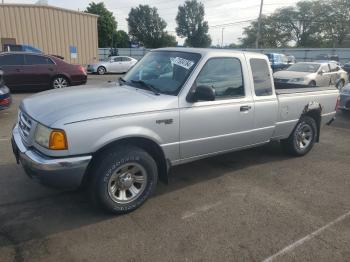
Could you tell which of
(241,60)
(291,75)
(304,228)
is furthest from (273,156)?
(291,75)

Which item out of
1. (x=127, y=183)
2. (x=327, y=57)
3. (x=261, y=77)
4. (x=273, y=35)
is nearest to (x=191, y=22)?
(x=273, y=35)

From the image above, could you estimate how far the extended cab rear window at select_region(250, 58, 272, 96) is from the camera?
4.77 meters

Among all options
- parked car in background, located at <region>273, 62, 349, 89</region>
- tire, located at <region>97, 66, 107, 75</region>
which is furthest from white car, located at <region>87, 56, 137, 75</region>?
parked car in background, located at <region>273, 62, 349, 89</region>

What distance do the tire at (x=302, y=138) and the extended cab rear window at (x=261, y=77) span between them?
45.6 inches

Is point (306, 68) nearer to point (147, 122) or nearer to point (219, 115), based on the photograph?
point (219, 115)

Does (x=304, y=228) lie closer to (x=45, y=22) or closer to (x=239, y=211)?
(x=239, y=211)

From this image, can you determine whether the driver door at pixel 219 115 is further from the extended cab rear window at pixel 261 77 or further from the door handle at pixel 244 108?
the extended cab rear window at pixel 261 77

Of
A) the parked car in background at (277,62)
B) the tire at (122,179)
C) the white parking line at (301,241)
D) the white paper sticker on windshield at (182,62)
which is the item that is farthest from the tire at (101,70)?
the white parking line at (301,241)

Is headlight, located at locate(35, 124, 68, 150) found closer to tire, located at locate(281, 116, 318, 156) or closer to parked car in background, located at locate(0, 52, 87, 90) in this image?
tire, located at locate(281, 116, 318, 156)

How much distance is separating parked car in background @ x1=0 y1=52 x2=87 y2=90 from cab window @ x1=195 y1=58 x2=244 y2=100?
359 inches

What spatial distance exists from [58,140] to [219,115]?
203 centimetres

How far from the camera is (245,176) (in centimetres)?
496

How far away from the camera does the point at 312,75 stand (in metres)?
14.3

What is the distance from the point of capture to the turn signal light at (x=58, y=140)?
318 cm
